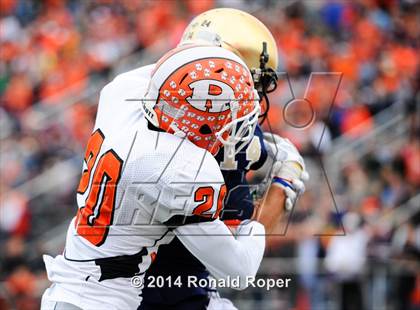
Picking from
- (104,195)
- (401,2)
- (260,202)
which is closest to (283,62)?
(401,2)

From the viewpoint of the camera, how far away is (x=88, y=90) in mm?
10781

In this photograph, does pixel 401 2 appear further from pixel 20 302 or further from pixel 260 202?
pixel 260 202

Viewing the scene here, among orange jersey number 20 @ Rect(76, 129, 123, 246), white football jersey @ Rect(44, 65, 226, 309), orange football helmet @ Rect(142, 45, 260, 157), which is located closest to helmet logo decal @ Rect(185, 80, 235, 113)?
orange football helmet @ Rect(142, 45, 260, 157)

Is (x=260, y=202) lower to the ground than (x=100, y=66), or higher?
lower

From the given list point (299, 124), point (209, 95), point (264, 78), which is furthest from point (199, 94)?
point (299, 124)

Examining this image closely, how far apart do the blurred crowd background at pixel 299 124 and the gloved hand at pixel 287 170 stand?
4.28 feet

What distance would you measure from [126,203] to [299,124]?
2556 millimetres

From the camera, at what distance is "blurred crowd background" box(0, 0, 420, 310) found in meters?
7.78

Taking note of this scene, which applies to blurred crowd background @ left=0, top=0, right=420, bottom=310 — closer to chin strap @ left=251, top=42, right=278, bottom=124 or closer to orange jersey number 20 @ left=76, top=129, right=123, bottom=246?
Result: chin strap @ left=251, top=42, right=278, bottom=124

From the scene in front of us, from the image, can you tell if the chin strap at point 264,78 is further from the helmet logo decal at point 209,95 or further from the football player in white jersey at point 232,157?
the helmet logo decal at point 209,95

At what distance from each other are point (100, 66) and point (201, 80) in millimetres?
7994

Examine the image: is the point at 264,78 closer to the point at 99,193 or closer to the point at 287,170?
the point at 287,170

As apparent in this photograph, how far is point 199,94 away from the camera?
330cm

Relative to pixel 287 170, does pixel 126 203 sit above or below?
A: below
